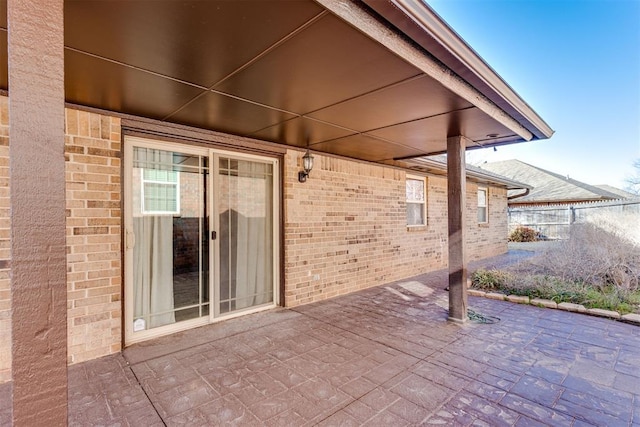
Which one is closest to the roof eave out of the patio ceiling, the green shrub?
the patio ceiling

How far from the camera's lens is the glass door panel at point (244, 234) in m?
4.18

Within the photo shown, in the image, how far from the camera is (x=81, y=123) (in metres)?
3.02

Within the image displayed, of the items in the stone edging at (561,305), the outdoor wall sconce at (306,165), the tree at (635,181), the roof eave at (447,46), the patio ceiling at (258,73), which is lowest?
the stone edging at (561,305)

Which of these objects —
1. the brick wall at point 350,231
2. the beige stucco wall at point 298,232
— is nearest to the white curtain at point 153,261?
the beige stucco wall at point 298,232

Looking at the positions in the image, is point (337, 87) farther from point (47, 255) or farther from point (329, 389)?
point (329, 389)

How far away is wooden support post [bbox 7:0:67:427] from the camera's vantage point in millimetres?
982

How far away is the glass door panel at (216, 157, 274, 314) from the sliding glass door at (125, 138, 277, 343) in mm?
14

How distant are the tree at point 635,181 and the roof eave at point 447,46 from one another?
34.0 metres

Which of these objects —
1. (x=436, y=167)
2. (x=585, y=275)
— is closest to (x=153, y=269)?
(x=436, y=167)

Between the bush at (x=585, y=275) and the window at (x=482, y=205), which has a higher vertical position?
the window at (x=482, y=205)

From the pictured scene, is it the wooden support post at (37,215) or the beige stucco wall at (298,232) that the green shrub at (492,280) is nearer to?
the beige stucco wall at (298,232)

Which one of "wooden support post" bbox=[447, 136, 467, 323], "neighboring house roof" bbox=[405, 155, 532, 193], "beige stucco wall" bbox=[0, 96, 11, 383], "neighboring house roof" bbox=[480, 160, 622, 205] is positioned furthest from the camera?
"neighboring house roof" bbox=[480, 160, 622, 205]

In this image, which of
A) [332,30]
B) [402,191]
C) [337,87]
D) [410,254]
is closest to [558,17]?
[402,191]

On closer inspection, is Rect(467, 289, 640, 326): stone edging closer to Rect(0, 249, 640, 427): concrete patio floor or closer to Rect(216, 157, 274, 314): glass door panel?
Rect(0, 249, 640, 427): concrete patio floor
